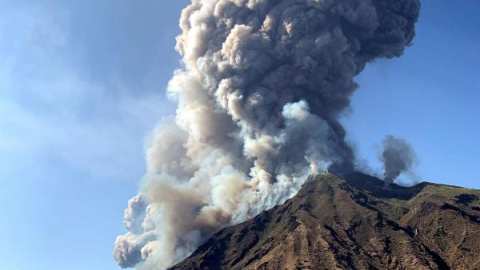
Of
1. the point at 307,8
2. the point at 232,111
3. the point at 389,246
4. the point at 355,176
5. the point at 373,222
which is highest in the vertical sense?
the point at 307,8

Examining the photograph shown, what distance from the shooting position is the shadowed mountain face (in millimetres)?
107562

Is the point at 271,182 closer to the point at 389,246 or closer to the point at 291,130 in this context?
the point at 291,130

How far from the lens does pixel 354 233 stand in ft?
397

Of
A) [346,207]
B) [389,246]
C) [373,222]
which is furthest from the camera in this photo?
[346,207]

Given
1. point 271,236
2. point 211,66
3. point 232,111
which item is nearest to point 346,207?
point 271,236

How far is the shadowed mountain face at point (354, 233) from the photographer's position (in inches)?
4235

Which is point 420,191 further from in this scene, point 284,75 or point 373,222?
point 284,75

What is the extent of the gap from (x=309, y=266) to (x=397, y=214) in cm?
3924

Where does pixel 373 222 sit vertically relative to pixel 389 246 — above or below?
above

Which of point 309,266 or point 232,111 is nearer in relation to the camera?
point 309,266

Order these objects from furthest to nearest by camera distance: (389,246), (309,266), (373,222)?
(373,222), (389,246), (309,266)

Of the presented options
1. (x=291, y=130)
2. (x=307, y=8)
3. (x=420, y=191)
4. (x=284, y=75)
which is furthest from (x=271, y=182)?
(x=307, y=8)

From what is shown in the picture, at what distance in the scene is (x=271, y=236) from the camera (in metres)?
127

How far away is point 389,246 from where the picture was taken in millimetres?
113250
